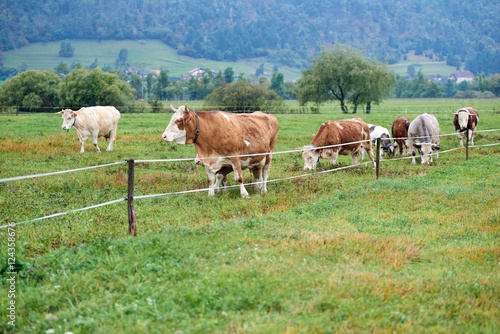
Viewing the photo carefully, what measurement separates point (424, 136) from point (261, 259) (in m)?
13.8

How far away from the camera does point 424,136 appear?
17.6m

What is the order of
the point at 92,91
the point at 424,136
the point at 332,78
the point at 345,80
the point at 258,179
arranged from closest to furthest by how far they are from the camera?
the point at 258,179 < the point at 424,136 < the point at 92,91 < the point at 332,78 < the point at 345,80

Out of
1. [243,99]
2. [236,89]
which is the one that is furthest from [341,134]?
[236,89]

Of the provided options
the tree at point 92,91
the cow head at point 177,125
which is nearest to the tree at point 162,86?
the tree at point 92,91

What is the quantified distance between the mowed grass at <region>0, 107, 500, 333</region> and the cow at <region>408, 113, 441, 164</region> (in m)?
5.39

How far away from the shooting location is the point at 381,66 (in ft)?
201

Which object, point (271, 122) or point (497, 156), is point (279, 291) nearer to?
point (271, 122)

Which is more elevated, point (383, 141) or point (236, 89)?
point (236, 89)

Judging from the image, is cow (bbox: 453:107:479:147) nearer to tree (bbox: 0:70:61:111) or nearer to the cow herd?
the cow herd

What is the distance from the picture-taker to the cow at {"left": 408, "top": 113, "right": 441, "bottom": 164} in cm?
1703

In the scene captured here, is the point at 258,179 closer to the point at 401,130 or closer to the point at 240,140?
the point at 240,140

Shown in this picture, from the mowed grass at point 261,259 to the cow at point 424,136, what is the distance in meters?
5.39

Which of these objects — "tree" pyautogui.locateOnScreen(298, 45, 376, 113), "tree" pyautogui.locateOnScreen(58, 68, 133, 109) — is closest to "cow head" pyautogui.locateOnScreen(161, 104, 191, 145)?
"tree" pyautogui.locateOnScreen(58, 68, 133, 109)

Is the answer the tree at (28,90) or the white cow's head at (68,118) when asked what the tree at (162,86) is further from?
the white cow's head at (68,118)
